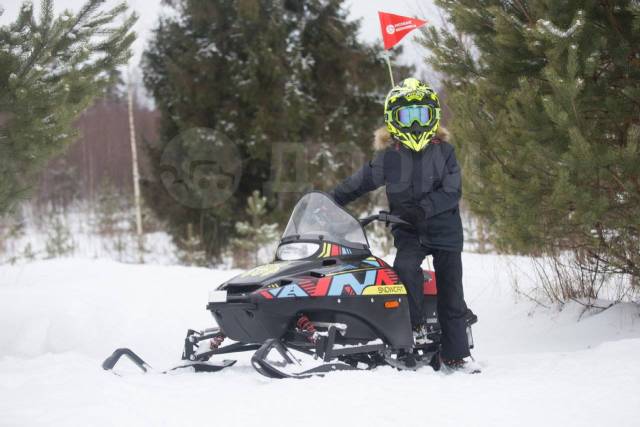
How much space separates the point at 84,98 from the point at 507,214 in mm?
3538

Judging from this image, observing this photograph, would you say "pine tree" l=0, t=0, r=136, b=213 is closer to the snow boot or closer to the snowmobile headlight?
the snowmobile headlight

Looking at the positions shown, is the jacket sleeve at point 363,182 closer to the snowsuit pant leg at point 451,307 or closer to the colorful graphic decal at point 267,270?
the snowsuit pant leg at point 451,307

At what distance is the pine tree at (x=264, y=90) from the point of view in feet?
51.3

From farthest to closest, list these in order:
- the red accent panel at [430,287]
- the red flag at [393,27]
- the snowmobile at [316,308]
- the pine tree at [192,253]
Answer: the pine tree at [192,253] → the red flag at [393,27] → the red accent panel at [430,287] → the snowmobile at [316,308]

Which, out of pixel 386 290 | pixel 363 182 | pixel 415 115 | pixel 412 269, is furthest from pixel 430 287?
pixel 415 115

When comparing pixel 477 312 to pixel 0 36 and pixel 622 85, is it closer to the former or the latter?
pixel 622 85

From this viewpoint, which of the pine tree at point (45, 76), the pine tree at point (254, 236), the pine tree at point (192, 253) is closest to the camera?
the pine tree at point (45, 76)

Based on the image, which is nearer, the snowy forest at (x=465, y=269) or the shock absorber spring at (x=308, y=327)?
the snowy forest at (x=465, y=269)

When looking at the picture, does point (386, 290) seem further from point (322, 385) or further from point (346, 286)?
point (322, 385)

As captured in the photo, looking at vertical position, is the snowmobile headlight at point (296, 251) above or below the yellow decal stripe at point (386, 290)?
above

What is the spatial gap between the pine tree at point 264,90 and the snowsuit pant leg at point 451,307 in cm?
1125

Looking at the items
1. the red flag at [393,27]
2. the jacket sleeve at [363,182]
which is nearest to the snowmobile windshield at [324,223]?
the jacket sleeve at [363,182]

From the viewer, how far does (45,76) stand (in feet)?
16.8

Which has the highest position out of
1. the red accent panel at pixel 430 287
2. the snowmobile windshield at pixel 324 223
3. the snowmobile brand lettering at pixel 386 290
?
the snowmobile windshield at pixel 324 223
